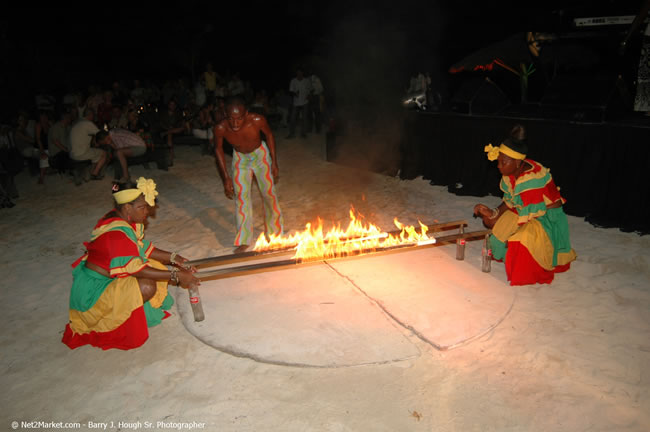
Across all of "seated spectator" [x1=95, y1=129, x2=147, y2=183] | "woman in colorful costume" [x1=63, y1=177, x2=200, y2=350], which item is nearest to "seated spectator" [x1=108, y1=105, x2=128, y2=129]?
"seated spectator" [x1=95, y1=129, x2=147, y2=183]

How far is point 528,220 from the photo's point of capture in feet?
13.8

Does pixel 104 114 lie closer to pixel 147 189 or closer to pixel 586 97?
pixel 147 189

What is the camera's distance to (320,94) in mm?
13664

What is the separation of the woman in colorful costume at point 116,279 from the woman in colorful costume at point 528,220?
306 centimetres

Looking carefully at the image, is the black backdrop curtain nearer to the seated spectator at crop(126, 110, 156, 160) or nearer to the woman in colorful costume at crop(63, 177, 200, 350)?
the woman in colorful costume at crop(63, 177, 200, 350)

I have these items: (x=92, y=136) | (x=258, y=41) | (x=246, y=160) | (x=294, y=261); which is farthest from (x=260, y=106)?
(x=258, y=41)

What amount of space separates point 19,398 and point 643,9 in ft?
31.7

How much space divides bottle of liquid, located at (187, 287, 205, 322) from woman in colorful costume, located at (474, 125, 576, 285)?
289cm

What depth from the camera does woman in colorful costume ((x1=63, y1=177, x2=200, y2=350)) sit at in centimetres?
331

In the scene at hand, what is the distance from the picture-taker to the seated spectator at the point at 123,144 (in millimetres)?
8758

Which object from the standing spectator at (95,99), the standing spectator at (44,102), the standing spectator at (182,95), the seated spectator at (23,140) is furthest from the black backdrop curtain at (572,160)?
the standing spectator at (44,102)

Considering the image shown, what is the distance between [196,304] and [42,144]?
8.26 meters

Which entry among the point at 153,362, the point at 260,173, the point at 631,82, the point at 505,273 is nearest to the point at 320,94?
the point at 631,82

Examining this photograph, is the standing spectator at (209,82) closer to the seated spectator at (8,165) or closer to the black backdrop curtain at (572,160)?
the seated spectator at (8,165)
